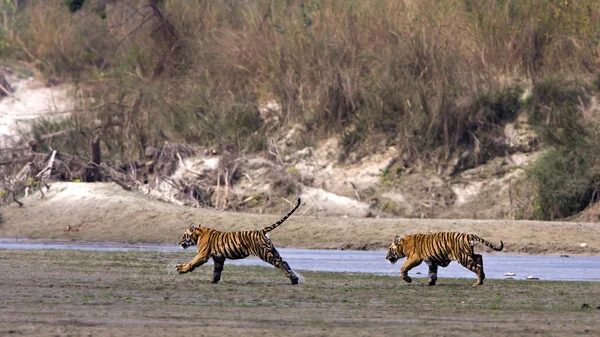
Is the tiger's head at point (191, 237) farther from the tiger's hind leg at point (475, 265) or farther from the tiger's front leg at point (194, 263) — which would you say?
the tiger's hind leg at point (475, 265)

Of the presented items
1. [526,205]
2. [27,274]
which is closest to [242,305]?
[27,274]

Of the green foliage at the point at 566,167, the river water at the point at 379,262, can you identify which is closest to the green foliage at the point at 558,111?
the green foliage at the point at 566,167

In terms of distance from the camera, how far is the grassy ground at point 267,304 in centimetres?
794

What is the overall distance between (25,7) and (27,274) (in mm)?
22146

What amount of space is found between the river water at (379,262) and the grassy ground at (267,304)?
1131 millimetres

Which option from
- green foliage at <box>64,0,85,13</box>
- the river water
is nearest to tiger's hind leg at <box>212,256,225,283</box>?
the river water

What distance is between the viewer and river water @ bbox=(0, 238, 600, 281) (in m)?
13.8

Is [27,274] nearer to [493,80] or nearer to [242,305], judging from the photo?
[242,305]

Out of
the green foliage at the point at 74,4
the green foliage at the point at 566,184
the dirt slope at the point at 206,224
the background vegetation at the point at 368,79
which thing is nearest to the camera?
the dirt slope at the point at 206,224

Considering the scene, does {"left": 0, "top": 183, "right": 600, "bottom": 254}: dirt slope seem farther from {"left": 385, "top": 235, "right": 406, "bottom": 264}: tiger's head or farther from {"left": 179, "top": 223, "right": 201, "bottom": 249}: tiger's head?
{"left": 179, "top": 223, "right": 201, "bottom": 249}: tiger's head

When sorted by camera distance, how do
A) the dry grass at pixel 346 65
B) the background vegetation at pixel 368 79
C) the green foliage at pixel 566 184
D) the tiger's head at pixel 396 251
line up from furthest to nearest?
the dry grass at pixel 346 65 < the background vegetation at pixel 368 79 < the green foliage at pixel 566 184 < the tiger's head at pixel 396 251

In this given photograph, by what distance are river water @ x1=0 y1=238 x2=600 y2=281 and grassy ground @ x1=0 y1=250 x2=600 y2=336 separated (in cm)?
113

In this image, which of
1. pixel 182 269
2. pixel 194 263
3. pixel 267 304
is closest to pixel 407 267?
pixel 194 263

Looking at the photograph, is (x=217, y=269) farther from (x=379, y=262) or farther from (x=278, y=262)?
(x=379, y=262)
